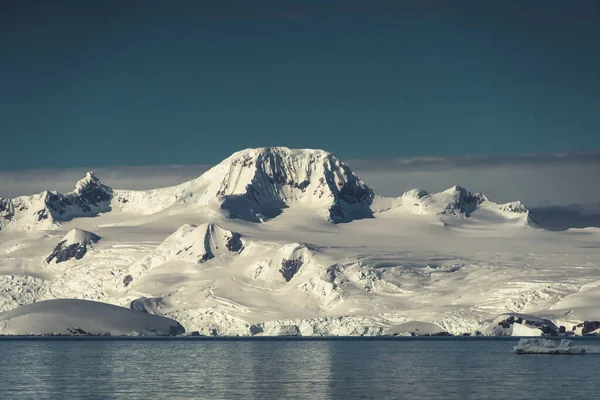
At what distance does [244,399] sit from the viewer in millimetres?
141000

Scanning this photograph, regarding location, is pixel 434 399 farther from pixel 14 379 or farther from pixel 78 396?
pixel 14 379

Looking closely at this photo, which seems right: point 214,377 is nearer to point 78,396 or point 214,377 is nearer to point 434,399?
point 78,396

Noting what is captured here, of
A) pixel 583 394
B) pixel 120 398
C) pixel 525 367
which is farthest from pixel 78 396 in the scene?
pixel 525 367

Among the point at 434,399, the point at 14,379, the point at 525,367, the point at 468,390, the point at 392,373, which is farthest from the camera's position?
the point at 525,367

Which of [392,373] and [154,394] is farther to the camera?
[392,373]

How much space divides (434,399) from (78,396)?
141 ft

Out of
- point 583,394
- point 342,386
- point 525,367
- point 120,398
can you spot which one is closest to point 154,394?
point 120,398

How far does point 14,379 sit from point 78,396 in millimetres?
29436

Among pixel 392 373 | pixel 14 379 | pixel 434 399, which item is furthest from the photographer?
pixel 392 373

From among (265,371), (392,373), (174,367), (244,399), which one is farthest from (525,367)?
(244,399)

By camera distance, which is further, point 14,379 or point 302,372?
point 302,372

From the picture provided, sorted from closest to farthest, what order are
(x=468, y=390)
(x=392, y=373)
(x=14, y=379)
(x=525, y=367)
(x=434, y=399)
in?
1. (x=434, y=399)
2. (x=468, y=390)
3. (x=14, y=379)
4. (x=392, y=373)
5. (x=525, y=367)

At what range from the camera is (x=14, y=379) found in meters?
171

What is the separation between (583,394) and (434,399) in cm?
1952
